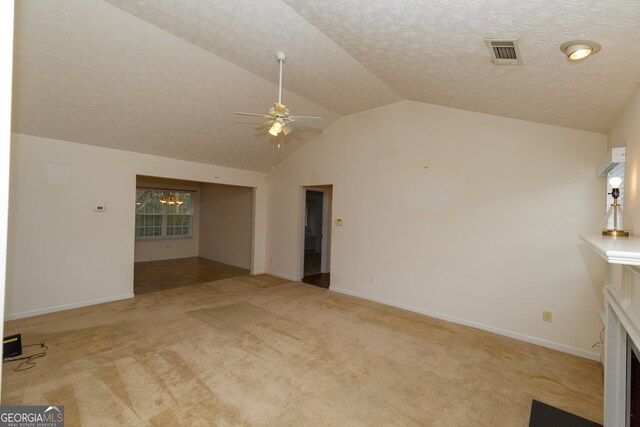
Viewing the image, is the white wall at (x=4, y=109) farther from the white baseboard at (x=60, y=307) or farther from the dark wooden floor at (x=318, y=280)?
the dark wooden floor at (x=318, y=280)

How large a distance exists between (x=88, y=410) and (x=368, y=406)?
7.11 feet

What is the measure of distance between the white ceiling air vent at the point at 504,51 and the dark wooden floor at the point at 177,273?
608cm

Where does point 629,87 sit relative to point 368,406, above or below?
above

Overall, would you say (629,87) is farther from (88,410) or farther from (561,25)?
(88,410)

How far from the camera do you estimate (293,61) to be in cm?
329

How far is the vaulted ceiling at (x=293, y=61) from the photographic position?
5.95 ft

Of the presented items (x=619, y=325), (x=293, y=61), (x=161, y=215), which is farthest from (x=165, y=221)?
(x=619, y=325)

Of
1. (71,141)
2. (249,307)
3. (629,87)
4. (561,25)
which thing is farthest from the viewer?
(249,307)

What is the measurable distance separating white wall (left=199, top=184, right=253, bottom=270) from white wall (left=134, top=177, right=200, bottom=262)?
8.7 inches

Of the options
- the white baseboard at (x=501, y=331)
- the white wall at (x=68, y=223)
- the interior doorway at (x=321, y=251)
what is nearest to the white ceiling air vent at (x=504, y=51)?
the white baseboard at (x=501, y=331)

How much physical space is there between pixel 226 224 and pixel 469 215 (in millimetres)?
6448

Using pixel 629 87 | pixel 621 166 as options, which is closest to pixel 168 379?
pixel 629 87

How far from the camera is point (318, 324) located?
3930mm

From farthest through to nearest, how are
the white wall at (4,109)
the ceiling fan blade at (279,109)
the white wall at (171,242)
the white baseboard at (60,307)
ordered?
1. the white wall at (171,242)
2. the white baseboard at (60,307)
3. the ceiling fan blade at (279,109)
4. the white wall at (4,109)
